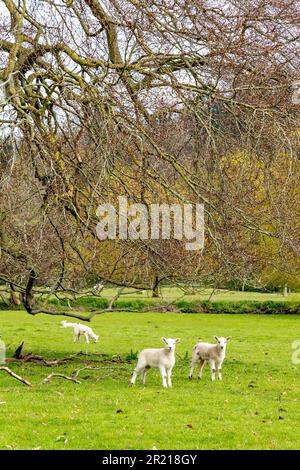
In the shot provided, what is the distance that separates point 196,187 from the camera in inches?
451

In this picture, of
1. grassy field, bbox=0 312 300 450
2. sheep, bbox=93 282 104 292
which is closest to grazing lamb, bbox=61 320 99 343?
grassy field, bbox=0 312 300 450

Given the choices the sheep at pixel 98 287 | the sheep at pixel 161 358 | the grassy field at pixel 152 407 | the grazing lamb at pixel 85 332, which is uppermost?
the sheep at pixel 98 287

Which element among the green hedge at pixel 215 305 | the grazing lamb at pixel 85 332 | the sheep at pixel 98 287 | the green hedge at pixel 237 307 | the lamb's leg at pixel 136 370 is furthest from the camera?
the green hedge at pixel 237 307

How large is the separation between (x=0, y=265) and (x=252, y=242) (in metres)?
5.09

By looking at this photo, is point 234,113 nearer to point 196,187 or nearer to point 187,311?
point 196,187

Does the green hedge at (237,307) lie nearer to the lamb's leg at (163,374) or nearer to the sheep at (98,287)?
the sheep at (98,287)

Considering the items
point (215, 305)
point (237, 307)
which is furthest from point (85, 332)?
point (237, 307)

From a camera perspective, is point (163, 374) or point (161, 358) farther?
point (163, 374)

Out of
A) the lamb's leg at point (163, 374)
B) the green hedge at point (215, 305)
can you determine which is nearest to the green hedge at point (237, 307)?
the green hedge at point (215, 305)

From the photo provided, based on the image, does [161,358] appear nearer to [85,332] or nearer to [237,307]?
[85,332]

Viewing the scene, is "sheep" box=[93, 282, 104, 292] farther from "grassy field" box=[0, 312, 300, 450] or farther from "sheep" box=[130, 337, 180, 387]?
"sheep" box=[130, 337, 180, 387]

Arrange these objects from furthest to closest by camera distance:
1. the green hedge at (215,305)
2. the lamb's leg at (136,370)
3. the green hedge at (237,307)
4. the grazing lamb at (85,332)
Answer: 1. the green hedge at (237,307)
2. the green hedge at (215,305)
3. the grazing lamb at (85,332)
4. the lamb's leg at (136,370)
